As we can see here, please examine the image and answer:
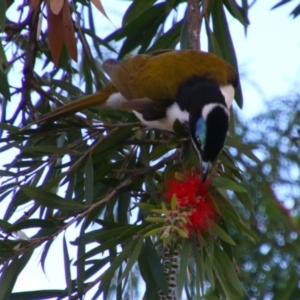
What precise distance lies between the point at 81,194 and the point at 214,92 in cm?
67

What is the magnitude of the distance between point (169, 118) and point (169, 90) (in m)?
0.16

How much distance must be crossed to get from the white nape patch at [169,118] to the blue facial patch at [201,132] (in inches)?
8.1

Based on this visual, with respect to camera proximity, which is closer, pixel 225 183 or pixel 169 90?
pixel 225 183

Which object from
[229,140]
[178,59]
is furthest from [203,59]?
[229,140]

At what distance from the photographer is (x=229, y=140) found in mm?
2916

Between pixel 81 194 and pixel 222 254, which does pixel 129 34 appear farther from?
pixel 222 254

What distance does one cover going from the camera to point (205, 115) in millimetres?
2943

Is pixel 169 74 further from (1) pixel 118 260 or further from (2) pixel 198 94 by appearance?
(1) pixel 118 260

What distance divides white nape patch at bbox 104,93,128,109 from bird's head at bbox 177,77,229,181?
0.30m

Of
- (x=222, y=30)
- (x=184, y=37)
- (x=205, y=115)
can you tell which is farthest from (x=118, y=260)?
(x=222, y=30)

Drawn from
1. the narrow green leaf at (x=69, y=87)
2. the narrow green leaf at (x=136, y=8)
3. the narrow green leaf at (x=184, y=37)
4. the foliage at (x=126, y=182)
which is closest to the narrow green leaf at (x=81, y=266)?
the foliage at (x=126, y=182)

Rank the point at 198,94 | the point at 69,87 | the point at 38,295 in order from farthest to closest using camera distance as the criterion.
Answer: the point at 69,87, the point at 198,94, the point at 38,295

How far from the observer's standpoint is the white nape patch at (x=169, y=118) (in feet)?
10.4

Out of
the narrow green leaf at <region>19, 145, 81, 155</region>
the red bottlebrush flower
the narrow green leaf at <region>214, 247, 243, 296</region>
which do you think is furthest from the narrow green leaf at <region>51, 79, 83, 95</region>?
the narrow green leaf at <region>214, 247, 243, 296</region>
